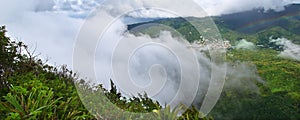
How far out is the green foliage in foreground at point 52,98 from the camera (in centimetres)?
446

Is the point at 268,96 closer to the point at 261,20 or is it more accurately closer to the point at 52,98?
the point at 52,98

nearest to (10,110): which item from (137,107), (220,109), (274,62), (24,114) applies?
(24,114)

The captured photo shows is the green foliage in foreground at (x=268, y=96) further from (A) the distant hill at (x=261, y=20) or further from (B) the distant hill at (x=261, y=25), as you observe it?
(A) the distant hill at (x=261, y=20)

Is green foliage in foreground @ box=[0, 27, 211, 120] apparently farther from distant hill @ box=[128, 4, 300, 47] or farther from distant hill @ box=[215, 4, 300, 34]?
distant hill @ box=[215, 4, 300, 34]

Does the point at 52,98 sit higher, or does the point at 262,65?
the point at 52,98

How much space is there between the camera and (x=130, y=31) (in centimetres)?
679

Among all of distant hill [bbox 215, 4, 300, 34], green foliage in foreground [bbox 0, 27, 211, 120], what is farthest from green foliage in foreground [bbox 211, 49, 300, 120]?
green foliage in foreground [bbox 0, 27, 211, 120]

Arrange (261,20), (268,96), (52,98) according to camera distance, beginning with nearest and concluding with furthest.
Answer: (52,98), (268,96), (261,20)

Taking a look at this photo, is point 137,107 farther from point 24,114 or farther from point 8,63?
point 8,63

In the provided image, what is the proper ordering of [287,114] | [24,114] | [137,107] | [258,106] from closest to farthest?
[24,114] → [137,107] → [287,114] → [258,106]

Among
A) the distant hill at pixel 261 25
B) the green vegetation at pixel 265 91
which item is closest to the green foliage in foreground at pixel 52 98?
the green vegetation at pixel 265 91

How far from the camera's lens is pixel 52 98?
5.48 metres

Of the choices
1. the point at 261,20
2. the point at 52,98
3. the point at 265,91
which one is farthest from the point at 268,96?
the point at 261,20

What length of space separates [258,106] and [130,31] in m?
69.7
